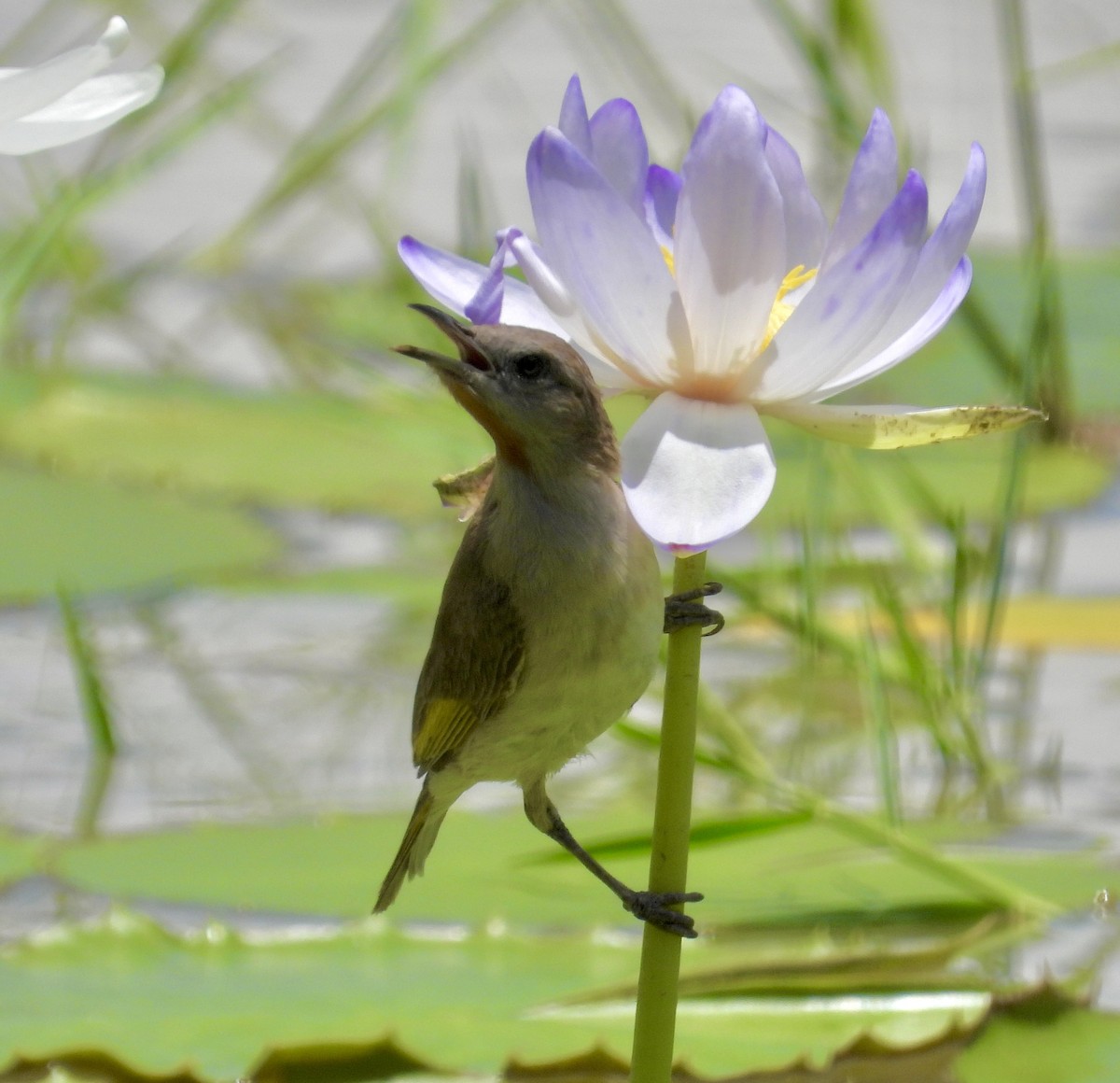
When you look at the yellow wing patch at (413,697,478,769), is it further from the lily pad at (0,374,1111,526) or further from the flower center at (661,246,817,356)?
the lily pad at (0,374,1111,526)

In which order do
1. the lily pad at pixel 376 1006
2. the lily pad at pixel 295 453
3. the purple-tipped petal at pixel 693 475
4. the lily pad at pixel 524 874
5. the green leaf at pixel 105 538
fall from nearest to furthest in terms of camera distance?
the purple-tipped petal at pixel 693 475
the lily pad at pixel 376 1006
the lily pad at pixel 524 874
the green leaf at pixel 105 538
the lily pad at pixel 295 453

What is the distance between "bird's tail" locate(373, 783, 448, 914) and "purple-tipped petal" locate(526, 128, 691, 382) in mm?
265

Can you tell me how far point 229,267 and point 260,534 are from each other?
49.7 inches

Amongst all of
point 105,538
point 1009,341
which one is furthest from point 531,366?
point 1009,341

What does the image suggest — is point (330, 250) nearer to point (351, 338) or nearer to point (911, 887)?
point (351, 338)

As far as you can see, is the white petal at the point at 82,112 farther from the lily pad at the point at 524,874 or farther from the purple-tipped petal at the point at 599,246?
the lily pad at the point at 524,874

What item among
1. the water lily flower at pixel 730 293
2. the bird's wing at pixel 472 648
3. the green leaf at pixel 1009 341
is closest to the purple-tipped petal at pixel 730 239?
the water lily flower at pixel 730 293

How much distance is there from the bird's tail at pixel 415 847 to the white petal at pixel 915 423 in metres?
0.27

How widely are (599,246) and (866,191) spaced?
94 mm

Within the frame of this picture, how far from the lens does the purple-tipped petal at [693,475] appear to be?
1.74ft

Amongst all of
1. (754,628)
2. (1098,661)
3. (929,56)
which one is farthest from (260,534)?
(929,56)

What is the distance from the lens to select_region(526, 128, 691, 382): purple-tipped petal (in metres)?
0.56

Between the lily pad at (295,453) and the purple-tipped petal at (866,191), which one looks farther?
the lily pad at (295,453)

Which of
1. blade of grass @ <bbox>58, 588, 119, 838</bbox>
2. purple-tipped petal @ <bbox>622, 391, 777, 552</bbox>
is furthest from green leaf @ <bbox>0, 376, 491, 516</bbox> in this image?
→ purple-tipped petal @ <bbox>622, 391, 777, 552</bbox>
